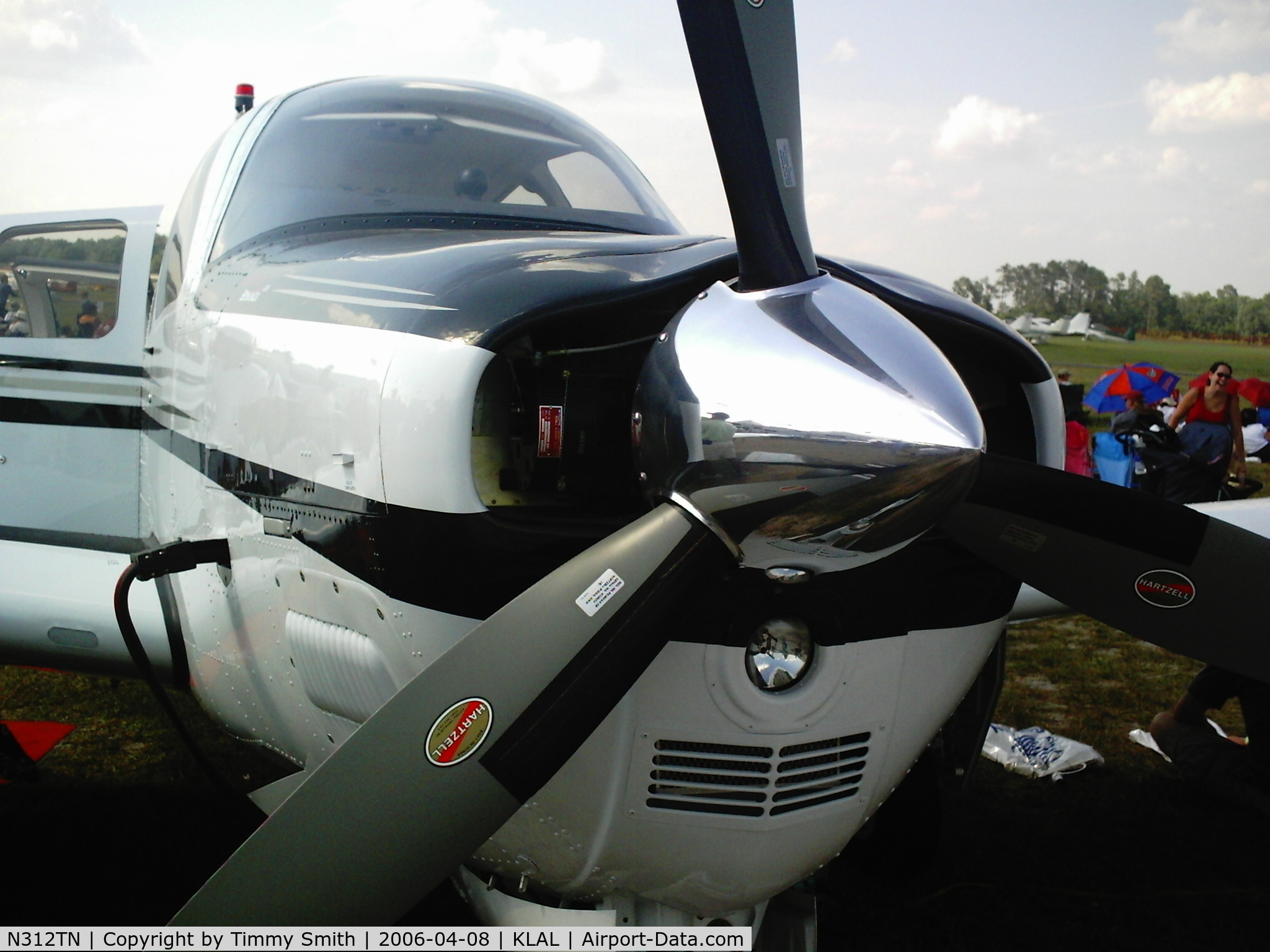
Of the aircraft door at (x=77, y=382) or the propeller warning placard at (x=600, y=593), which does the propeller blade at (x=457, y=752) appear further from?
the aircraft door at (x=77, y=382)

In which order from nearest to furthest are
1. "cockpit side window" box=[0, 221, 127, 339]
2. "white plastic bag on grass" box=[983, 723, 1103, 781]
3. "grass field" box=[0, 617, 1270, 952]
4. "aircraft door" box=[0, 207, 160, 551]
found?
"grass field" box=[0, 617, 1270, 952], "aircraft door" box=[0, 207, 160, 551], "cockpit side window" box=[0, 221, 127, 339], "white plastic bag on grass" box=[983, 723, 1103, 781]

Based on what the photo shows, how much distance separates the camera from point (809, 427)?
163 centimetres

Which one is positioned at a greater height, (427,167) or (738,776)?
(427,167)

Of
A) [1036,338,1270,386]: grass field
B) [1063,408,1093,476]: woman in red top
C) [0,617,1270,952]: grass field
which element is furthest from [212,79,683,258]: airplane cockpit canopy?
[1036,338,1270,386]: grass field

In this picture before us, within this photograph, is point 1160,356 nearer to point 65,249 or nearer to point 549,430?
point 65,249

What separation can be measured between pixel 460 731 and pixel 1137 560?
1.42 meters

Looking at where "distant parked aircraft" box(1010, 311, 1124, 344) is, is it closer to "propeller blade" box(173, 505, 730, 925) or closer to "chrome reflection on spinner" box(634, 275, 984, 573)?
Answer: "chrome reflection on spinner" box(634, 275, 984, 573)

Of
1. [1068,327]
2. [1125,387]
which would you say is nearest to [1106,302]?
[1068,327]

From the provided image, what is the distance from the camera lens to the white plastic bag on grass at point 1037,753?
182 inches

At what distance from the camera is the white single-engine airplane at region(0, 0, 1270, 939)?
1670 mm

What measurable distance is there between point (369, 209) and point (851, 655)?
1.86 meters

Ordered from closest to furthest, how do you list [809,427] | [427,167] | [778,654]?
[809,427]
[778,654]
[427,167]

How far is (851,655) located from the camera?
212 cm

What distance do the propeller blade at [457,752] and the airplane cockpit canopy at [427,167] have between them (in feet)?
5.01
